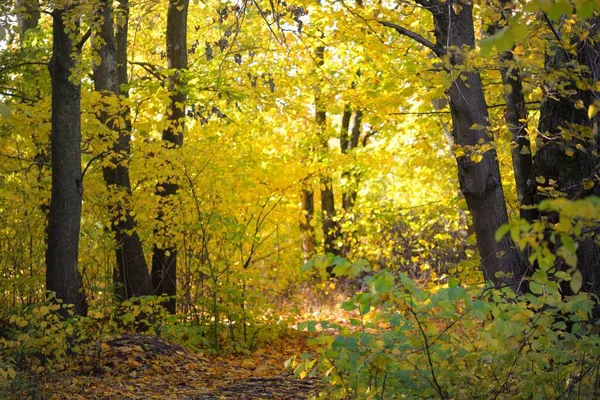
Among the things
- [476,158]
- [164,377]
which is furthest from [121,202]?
[476,158]

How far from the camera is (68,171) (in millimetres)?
7758

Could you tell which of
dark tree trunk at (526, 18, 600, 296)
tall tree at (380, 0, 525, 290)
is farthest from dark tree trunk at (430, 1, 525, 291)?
dark tree trunk at (526, 18, 600, 296)

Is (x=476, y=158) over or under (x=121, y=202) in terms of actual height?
over

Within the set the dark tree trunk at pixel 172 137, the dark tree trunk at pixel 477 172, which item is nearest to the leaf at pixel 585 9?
the dark tree trunk at pixel 477 172

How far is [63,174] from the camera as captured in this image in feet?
25.4

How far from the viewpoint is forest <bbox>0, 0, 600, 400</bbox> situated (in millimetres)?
4109

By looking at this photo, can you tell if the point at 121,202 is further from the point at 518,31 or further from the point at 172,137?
the point at 518,31

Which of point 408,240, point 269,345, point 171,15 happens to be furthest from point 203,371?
point 408,240

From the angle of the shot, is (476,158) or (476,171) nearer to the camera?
(476,158)

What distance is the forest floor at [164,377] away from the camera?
21.5ft

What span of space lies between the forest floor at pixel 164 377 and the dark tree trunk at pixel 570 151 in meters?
2.26

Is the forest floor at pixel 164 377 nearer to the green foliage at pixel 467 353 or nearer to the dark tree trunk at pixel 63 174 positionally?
the dark tree trunk at pixel 63 174

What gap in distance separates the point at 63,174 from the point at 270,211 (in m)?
3.59

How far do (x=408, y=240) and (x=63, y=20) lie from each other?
1170cm
